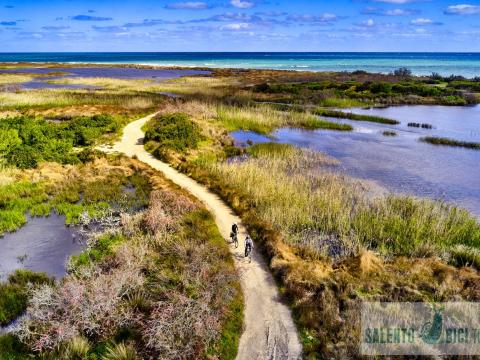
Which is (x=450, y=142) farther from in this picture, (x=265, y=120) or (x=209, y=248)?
(x=209, y=248)

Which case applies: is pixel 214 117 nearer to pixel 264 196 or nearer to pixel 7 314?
pixel 264 196

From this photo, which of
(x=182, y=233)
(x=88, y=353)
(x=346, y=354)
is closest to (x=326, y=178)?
(x=182, y=233)

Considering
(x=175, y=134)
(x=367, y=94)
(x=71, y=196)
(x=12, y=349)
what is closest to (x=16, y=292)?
(x=12, y=349)

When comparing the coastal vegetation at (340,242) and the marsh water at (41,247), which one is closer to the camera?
the coastal vegetation at (340,242)

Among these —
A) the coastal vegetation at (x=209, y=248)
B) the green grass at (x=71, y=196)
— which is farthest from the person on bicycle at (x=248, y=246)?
the green grass at (x=71, y=196)

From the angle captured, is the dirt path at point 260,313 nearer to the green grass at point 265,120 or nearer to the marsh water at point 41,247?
the marsh water at point 41,247

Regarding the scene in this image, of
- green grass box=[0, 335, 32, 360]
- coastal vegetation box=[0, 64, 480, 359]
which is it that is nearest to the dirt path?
coastal vegetation box=[0, 64, 480, 359]
